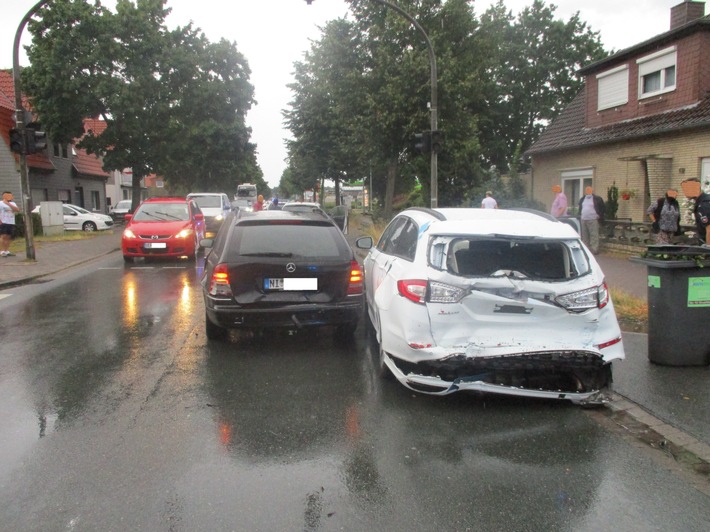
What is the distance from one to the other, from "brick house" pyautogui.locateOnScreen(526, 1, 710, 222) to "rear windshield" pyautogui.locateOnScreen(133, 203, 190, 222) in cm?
1254

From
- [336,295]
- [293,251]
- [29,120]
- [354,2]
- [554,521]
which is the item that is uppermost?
[354,2]

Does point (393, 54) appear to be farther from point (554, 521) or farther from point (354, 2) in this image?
point (554, 521)

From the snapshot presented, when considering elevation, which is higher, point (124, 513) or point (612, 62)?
point (612, 62)

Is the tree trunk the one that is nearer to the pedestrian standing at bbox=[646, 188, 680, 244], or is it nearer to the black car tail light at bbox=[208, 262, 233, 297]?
the pedestrian standing at bbox=[646, 188, 680, 244]

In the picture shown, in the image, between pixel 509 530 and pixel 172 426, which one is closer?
pixel 509 530

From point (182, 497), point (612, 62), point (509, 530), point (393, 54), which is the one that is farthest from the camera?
point (393, 54)

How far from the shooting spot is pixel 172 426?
4.43 meters

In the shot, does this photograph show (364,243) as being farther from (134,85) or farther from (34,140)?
(134,85)

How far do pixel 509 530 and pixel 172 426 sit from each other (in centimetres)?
253

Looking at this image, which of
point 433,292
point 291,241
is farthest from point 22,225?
point 433,292

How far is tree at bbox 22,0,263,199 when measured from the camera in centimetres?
2970

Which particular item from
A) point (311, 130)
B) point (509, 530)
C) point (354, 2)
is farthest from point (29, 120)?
point (311, 130)

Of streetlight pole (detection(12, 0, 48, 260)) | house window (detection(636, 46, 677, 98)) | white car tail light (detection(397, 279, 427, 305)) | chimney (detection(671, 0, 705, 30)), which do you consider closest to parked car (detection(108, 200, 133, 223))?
streetlight pole (detection(12, 0, 48, 260))

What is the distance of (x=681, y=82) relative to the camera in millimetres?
16516
